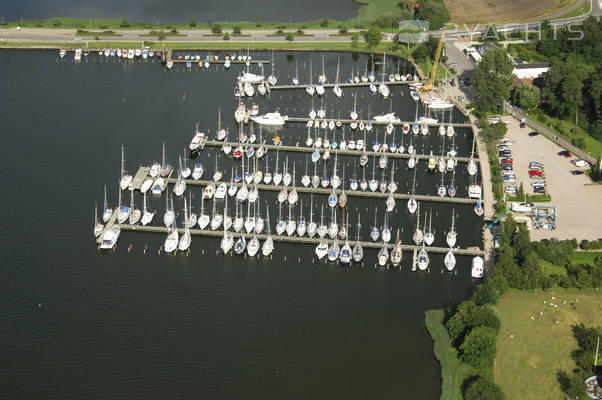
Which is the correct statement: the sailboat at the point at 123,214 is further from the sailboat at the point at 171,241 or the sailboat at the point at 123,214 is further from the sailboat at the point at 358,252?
the sailboat at the point at 358,252

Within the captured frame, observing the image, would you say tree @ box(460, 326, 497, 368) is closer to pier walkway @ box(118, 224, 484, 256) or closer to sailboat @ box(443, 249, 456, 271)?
sailboat @ box(443, 249, 456, 271)

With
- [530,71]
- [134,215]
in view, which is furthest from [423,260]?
[530,71]

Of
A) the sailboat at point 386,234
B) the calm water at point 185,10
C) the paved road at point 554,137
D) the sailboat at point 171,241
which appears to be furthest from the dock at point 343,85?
the sailboat at point 171,241

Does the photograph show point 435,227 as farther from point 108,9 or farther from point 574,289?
point 108,9

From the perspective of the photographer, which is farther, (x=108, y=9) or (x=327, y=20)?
(x=108, y=9)

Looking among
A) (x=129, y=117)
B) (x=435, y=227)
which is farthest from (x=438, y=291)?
(x=129, y=117)

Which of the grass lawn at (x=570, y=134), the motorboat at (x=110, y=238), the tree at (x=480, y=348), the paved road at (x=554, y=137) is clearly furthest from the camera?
the grass lawn at (x=570, y=134)

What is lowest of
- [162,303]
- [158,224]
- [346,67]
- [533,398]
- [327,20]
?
[533,398]

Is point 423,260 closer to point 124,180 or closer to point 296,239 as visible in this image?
point 296,239
